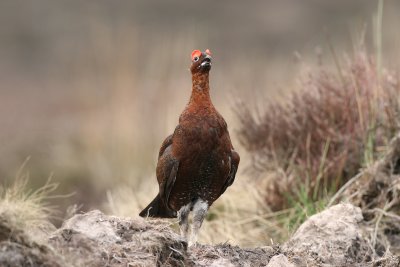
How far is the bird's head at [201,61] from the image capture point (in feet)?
19.2

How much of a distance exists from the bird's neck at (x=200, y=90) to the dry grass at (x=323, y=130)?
149 centimetres

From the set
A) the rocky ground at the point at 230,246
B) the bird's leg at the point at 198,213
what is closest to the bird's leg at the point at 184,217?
the bird's leg at the point at 198,213

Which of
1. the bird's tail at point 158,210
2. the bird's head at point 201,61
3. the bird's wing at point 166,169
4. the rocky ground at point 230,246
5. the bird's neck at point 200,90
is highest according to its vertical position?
the bird's head at point 201,61

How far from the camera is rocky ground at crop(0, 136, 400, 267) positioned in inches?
169

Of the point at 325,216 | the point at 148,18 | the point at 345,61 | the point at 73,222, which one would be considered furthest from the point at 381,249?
the point at 148,18

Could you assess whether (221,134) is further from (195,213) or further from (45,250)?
(45,250)

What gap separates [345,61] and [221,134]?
2201 mm

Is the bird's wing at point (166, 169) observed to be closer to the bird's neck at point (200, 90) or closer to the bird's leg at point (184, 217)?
the bird's leg at point (184, 217)

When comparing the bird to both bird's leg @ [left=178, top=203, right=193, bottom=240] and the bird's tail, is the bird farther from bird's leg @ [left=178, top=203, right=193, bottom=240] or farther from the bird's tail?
the bird's tail

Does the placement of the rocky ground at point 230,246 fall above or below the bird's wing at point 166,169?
below

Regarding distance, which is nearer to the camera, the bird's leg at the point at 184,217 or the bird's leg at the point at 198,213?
the bird's leg at the point at 198,213

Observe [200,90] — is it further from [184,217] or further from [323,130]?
[323,130]

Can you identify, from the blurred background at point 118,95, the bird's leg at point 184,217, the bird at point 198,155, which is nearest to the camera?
the bird at point 198,155

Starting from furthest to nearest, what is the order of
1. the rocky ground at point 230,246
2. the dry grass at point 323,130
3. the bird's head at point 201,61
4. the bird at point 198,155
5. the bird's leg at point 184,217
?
the dry grass at point 323,130
the bird's leg at point 184,217
the bird's head at point 201,61
the bird at point 198,155
the rocky ground at point 230,246
